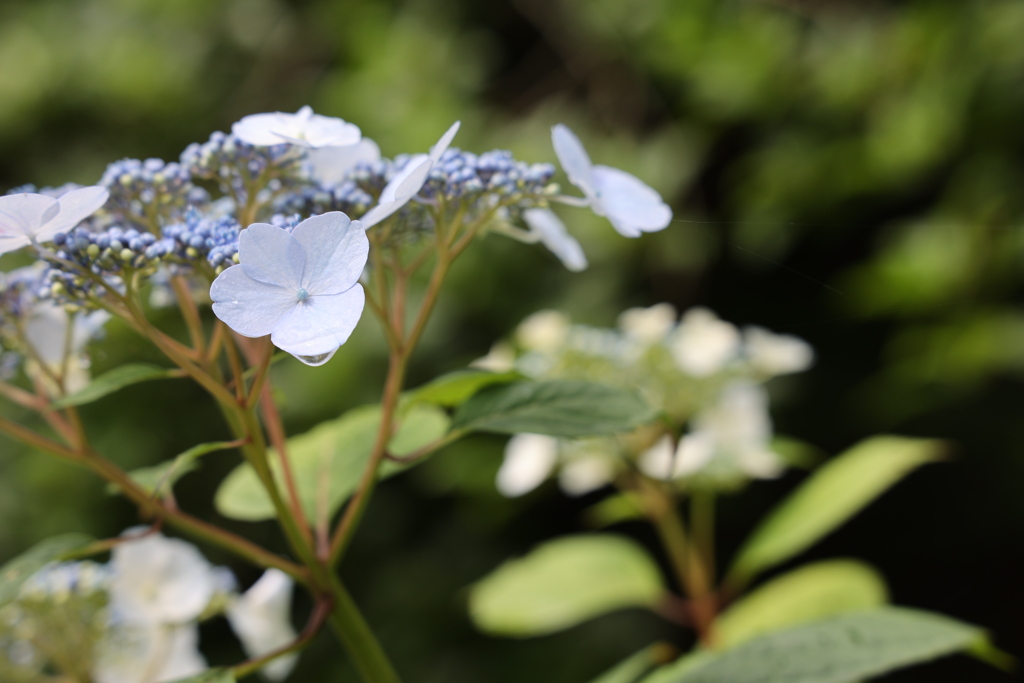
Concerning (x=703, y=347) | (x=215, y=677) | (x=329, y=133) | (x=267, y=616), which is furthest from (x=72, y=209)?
(x=703, y=347)

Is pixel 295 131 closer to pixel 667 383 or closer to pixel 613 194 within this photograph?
pixel 613 194

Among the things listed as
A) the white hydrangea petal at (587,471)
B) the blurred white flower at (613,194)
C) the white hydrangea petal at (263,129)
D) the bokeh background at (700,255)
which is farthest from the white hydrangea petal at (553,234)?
the bokeh background at (700,255)

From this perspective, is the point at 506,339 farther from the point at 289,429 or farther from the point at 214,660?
the point at 214,660

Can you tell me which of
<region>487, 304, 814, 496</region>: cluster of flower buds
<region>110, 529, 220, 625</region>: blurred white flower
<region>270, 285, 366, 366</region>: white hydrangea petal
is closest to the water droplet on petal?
<region>270, 285, 366, 366</region>: white hydrangea petal

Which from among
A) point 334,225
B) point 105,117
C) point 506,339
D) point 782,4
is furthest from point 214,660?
point 782,4

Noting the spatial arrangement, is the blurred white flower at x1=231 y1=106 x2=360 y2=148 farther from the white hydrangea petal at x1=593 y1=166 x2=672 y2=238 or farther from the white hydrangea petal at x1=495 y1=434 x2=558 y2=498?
the white hydrangea petal at x1=495 y1=434 x2=558 y2=498
